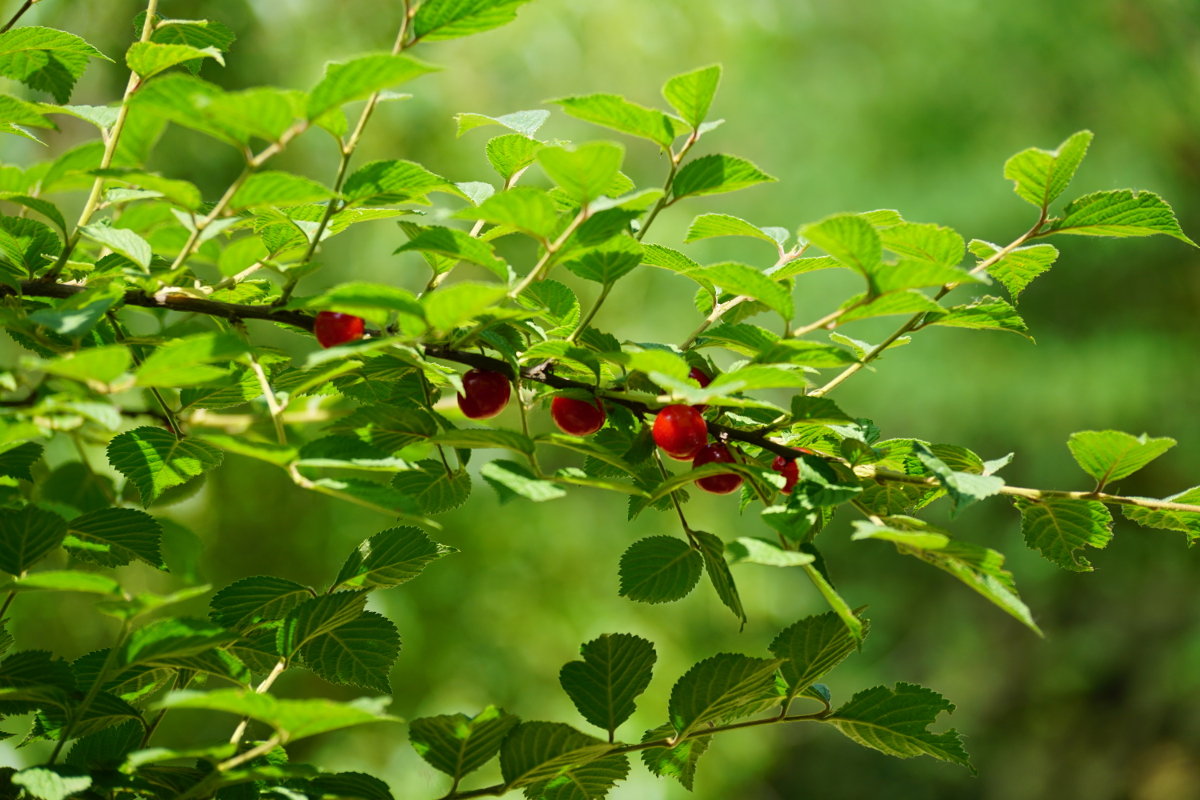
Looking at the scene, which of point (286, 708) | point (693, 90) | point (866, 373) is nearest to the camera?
point (286, 708)

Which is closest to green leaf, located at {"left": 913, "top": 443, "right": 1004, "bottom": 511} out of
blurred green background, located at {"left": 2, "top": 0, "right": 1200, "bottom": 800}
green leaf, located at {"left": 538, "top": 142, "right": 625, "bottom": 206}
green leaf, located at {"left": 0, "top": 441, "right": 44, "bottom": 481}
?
green leaf, located at {"left": 538, "top": 142, "right": 625, "bottom": 206}

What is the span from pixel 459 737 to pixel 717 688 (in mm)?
109

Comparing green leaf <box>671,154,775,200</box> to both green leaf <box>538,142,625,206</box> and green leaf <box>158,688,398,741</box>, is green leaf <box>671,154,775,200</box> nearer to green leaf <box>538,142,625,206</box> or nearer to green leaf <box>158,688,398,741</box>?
green leaf <box>538,142,625,206</box>

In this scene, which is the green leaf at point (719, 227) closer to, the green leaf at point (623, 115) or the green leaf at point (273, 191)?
the green leaf at point (623, 115)

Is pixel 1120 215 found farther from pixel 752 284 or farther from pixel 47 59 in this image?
pixel 47 59

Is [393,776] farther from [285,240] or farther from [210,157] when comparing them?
[285,240]

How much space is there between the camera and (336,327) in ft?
1.37

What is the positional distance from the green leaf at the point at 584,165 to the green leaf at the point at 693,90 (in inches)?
2.1

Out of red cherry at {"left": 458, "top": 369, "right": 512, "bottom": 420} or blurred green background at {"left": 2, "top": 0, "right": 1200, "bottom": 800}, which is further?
blurred green background at {"left": 2, "top": 0, "right": 1200, "bottom": 800}

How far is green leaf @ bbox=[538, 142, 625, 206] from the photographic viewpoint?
1.14 ft

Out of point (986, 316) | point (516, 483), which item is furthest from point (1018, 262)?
point (516, 483)

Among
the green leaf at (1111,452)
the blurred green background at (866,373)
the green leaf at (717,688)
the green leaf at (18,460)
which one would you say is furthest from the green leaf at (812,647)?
the blurred green background at (866,373)

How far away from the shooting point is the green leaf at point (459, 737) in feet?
1.31

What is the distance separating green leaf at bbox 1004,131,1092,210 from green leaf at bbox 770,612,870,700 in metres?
0.20
